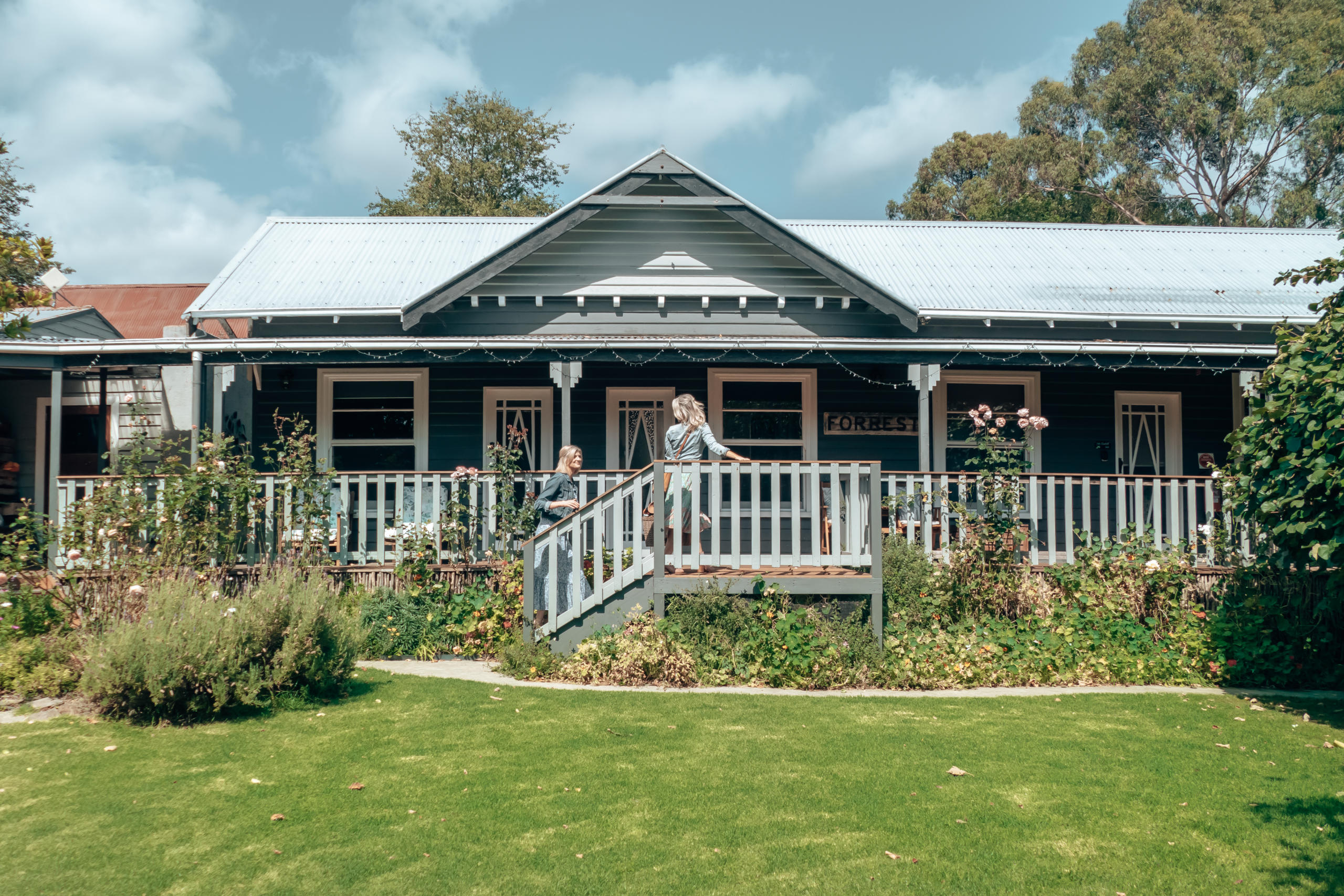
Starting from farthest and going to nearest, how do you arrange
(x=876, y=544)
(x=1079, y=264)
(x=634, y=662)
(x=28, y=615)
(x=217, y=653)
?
(x=1079, y=264), (x=876, y=544), (x=28, y=615), (x=634, y=662), (x=217, y=653)

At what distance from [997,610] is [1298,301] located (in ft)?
28.5

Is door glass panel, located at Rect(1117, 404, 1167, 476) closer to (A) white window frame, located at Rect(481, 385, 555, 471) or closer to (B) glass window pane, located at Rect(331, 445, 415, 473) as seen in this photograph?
(A) white window frame, located at Rect(481, 385, 555, 471)

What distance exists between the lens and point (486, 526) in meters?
9.17

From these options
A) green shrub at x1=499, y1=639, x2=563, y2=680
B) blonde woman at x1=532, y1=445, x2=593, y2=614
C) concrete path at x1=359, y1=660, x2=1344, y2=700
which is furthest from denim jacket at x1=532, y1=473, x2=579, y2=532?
concrete path at x1=359, y1=660, x2=1344, y2=700

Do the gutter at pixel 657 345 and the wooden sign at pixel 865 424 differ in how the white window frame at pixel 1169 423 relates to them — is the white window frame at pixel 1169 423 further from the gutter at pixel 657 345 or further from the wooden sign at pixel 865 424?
the wooden sign at pixel 865 424

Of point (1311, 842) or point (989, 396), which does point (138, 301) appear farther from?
point (1311, 842)

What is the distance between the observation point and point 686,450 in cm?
831

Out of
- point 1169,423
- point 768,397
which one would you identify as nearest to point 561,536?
→ point 768,397

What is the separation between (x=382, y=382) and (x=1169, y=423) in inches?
441

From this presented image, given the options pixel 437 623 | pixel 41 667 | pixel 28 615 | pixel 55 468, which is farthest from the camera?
pixel 55 468

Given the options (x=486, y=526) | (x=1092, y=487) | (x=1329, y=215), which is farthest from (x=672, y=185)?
(x=1329, y=215)

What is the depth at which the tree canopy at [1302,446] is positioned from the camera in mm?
6488

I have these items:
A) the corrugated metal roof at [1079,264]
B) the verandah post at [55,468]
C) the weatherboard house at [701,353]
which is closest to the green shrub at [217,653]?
the verandah post at [55,468]

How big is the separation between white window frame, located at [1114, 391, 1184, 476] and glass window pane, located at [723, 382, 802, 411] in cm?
464
